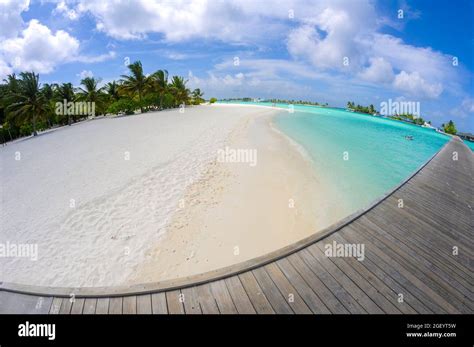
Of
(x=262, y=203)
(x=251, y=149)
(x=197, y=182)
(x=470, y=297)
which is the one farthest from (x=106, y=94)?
(x=470, y=297)

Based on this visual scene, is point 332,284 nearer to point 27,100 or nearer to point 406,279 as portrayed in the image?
point 406,279

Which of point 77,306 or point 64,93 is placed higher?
point 64,93

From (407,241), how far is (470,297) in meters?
1.14

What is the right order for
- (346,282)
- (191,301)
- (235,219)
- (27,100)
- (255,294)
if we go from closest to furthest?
1. (191,301)
2. (255,294)
3. (346,282)
4. (235,219)
5. (27,100)

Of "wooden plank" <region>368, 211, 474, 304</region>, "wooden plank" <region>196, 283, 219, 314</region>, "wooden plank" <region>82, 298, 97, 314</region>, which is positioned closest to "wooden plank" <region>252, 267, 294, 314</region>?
"wooden plank" <region>196, 283, 219, 314</region>

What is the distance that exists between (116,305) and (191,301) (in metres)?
0.91

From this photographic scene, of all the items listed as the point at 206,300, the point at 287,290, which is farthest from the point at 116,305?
the point at 287,290

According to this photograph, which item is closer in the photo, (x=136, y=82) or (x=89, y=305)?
(x=89, y=305)

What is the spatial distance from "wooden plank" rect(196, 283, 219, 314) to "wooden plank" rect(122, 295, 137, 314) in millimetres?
768

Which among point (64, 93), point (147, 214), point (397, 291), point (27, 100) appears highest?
point (64, 93)

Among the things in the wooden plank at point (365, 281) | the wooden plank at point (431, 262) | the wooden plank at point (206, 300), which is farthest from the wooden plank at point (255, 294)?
the wooden plank at point (431, 262)

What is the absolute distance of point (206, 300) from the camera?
2613 millimetres
